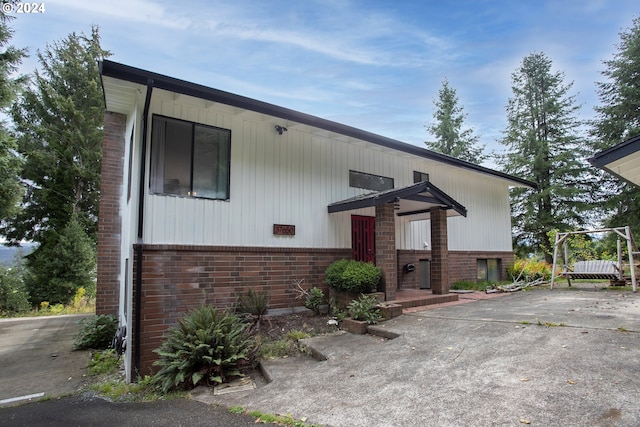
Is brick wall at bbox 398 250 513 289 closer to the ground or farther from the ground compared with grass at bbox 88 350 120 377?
farther from the ground

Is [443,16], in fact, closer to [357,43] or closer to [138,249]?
[357,43]

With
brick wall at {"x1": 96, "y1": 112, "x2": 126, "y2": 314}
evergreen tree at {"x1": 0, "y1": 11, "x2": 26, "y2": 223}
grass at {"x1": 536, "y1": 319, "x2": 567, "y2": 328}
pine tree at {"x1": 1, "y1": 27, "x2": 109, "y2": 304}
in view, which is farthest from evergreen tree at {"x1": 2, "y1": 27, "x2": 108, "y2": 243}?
grass at {"x1": 536, "y1": 319, "x2": 567, "y2": 328}

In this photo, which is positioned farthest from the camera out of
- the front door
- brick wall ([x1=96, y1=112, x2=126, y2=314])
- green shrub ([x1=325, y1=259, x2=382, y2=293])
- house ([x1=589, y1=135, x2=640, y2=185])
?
the front door

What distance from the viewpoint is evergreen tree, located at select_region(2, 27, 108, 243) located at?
18469mm

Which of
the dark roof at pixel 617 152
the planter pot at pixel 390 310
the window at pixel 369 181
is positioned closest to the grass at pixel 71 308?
the window at pixel 369 181

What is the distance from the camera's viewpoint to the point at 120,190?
360 inches

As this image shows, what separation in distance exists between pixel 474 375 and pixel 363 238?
5497 mm

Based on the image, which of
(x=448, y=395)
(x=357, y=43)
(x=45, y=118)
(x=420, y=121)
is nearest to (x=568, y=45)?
(x=357, y=43)

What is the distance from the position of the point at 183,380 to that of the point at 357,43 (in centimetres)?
1030

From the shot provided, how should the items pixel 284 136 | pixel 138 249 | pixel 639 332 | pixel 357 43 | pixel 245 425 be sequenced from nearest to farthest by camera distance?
pixel 245 425
pixel 639 332
pixel 138 249
pixel 284 136
pixel 357 43

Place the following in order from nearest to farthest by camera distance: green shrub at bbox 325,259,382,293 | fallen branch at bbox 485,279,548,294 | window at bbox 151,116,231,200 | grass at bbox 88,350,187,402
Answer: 1. grass at bbox 88,350,187,402
2. window at bbox 151,116,231,200
3. green shrub at bbox 325,259,382,293
4. fallen branch at bbox 485,279,548,294

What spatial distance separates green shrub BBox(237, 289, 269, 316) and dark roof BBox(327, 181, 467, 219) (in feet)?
9.34

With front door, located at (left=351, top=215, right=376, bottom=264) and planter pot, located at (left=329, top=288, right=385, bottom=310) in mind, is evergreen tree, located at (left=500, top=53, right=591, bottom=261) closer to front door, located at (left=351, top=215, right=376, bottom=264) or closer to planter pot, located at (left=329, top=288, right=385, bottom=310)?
front door, located at (left=351, top=215, right=376, bottom=264)

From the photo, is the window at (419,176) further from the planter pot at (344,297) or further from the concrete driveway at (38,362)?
the concrete driveway at (38,362)
